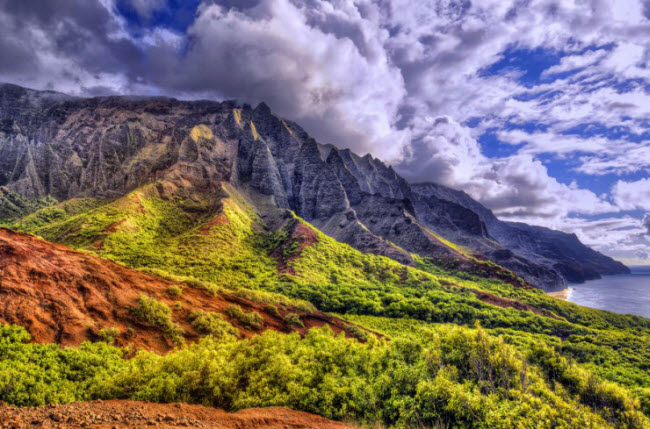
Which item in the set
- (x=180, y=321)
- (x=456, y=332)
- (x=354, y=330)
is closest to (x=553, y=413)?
(x=456, y=332)

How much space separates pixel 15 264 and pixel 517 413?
3066 cm

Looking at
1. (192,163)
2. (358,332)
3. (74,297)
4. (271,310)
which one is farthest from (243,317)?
(192,163)

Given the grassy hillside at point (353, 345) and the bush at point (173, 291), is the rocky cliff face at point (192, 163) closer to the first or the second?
the grassy hillside at point (353, 345)

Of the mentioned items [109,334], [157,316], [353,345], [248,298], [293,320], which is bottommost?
[293,320]

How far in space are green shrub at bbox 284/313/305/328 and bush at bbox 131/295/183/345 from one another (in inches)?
542

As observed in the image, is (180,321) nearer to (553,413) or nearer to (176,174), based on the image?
(553,413)

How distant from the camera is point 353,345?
1958 cm

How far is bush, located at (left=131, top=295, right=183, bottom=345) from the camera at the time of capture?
937 inches

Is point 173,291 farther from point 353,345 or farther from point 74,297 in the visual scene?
point 353,345

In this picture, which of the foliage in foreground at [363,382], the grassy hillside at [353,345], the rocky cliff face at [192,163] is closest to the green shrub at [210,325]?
the grassy hillside at [353,345]

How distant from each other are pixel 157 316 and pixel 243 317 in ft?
27.7

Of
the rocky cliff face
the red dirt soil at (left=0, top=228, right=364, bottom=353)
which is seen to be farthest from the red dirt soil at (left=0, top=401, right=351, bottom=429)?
the rocky cliff face

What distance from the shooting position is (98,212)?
72625 millimetres

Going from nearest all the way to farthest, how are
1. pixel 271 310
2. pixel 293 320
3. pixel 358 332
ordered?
pixel 271 310
pixel 293 320
pixel 358 332
